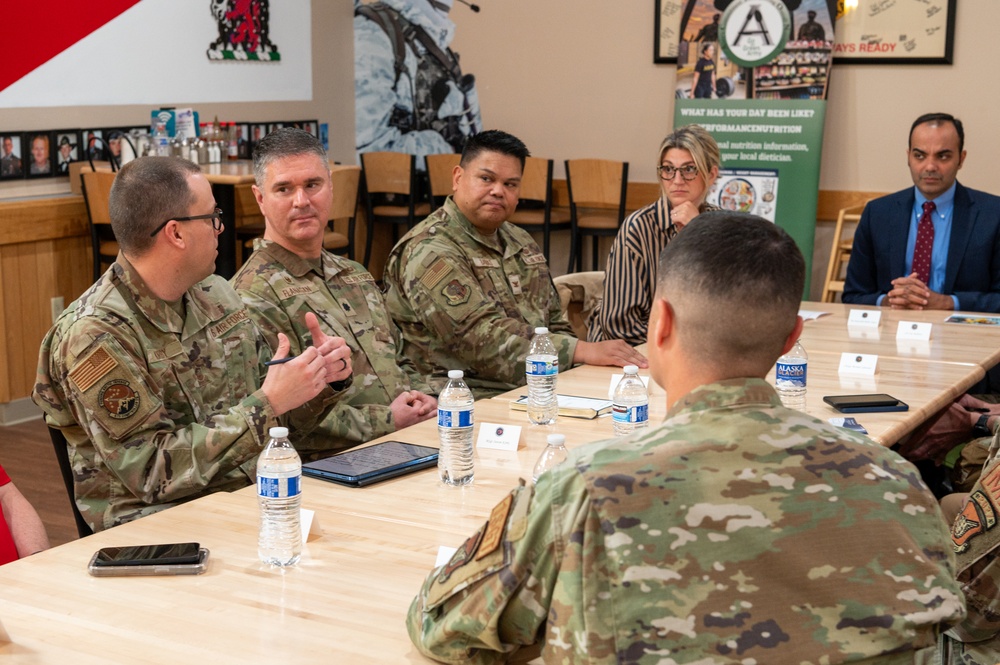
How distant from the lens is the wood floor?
4.38 metres

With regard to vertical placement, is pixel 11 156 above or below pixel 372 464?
above

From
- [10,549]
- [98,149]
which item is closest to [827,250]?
[98,149]

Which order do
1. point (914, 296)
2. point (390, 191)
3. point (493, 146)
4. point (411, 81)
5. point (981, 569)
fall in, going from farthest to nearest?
point (411, 81) → point (390, 191) → point (914, 296) → point (493, 146) → point (981, 569)

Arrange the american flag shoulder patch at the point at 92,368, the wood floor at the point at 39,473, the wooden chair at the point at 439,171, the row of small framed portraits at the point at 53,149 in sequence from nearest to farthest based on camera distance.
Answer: the american flag shoulder patch at the point at 92,368 < the wood floor at the point at 39,473 < the row of small framed portraits at the point at 53,149 < the wooden chair at the point at 439,171

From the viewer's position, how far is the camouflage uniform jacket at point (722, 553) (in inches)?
49.7

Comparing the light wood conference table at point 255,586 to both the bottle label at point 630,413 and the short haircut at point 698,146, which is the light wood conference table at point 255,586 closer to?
the bottle label at point 630,413

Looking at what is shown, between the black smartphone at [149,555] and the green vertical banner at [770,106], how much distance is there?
522cm

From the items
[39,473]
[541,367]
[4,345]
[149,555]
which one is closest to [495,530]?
[149,555]

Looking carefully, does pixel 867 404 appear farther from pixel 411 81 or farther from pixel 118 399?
pixel 411 81

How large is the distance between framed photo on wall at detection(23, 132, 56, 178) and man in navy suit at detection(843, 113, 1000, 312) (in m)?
4.28

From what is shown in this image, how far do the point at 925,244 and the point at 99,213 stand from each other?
4.22 meters

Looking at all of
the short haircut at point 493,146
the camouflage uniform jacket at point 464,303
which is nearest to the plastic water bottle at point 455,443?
the camouflage uniform jacket at point 464,303

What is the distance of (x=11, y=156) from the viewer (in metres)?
5.90

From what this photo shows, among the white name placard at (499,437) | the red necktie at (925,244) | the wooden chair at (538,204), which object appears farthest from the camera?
the wooden chair at (538,204)
